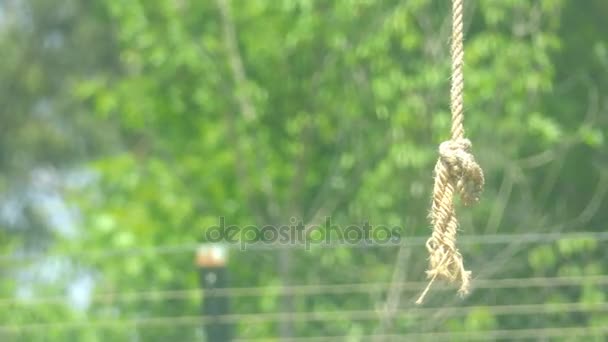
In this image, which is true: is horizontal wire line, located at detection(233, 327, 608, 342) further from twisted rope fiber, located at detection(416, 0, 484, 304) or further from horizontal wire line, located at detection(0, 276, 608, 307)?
twisted rope fiber, located at detection(416, 0, 484, 304)

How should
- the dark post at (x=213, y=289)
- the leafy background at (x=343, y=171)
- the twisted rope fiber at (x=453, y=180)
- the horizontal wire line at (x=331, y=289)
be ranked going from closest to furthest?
the twisted rope fiber at (x=453, y=180) < the dark post at (x=213, y=289) < the horizontal wire line at (x=331, y=289) < the leafy background at (x=343, y=171)

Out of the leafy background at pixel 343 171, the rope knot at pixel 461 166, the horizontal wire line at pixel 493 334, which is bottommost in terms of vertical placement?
the horizontal wire line at pixel 493 334

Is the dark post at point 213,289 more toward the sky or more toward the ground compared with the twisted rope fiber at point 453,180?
more toward the sky

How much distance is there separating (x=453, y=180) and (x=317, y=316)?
3.26 meters

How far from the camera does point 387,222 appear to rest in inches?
213

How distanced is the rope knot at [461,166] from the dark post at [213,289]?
2.55 m

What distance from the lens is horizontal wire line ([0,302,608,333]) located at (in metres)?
4.73

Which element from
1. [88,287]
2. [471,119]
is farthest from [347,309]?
[88,287]

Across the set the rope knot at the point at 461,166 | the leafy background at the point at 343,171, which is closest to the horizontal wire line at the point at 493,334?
the leafy background at the point at 343,171

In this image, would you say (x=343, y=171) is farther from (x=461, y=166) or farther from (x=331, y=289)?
(x=461, y=166)

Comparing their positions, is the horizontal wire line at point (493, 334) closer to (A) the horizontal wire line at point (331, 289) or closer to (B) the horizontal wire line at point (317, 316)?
(B) the horizontal wire line at point (317, 316)

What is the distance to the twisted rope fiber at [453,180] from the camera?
202 cm

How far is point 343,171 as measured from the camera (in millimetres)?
5777

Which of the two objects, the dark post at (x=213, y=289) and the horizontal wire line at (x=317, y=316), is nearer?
the dark post at (x=213, y=289)
